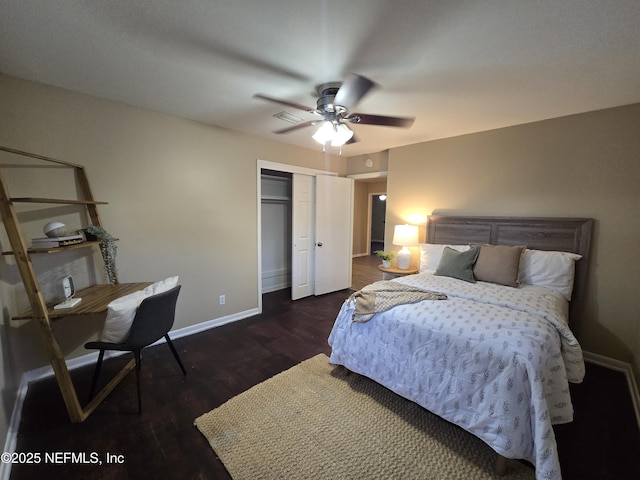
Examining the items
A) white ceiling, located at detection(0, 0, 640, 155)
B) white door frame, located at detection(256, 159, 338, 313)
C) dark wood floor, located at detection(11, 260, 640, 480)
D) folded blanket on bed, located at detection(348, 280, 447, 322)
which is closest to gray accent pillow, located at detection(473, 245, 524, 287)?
folded blanket on bed, located at detection(348, 280, 447, 322)

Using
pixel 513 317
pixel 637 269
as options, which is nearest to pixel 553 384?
pixel 513 317

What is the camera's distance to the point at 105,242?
87.0 inches

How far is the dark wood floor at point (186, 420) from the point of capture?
1481 millimetres

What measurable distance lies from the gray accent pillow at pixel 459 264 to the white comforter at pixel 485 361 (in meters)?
0.43

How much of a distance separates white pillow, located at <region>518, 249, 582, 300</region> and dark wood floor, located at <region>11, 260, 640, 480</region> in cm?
85

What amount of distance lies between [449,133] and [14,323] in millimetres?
4645

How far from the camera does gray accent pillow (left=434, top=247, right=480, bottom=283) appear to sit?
2.67 m

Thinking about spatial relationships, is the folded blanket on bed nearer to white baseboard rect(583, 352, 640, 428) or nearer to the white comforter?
the white comforter

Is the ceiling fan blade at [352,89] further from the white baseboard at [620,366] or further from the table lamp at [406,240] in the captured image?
the white baseboard at [620,366]

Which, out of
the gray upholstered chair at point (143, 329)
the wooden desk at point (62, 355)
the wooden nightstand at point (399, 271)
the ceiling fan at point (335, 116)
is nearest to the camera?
the wooden desk at point (62, 355)

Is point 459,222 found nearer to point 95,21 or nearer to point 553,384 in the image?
point 553,384

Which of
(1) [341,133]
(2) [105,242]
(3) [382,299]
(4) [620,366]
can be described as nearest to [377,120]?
(1) [341,133]

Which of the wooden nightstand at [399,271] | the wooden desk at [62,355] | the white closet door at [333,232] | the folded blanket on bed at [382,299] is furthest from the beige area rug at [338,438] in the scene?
the white closet door at [333,232]

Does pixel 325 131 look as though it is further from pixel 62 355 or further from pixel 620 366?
pixel 620 366
